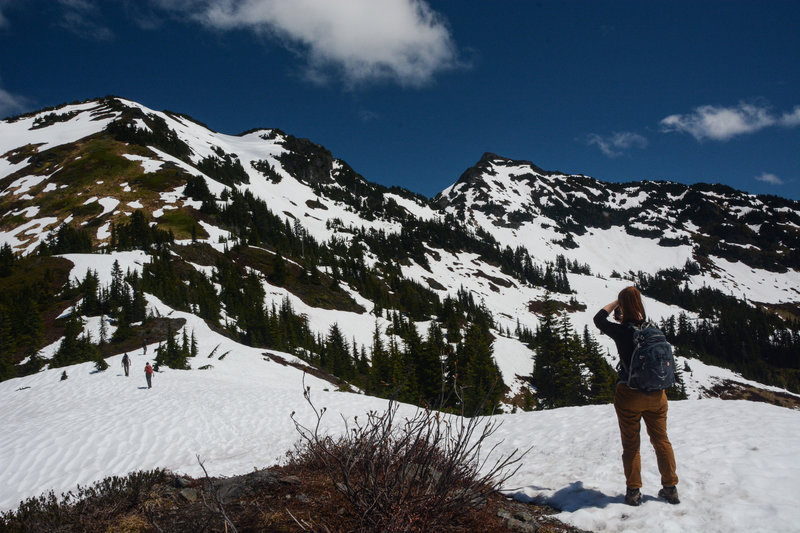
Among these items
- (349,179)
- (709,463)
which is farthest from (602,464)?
(349,179)

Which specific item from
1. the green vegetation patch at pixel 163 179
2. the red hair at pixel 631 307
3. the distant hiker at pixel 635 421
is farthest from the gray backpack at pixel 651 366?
the green vegetation patch at pixel 163 179

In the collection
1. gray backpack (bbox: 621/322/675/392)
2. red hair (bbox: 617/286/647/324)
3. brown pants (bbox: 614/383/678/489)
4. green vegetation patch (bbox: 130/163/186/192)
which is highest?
green vegetation patch (bbox: 130/163/186/192)

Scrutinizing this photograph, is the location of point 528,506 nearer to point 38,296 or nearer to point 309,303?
point 38,296

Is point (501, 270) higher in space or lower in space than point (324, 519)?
higher

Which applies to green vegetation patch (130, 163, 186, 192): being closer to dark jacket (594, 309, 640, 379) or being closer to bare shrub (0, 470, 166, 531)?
bare shrub (0, 470, 166, 531)

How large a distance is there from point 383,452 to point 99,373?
76.5 feet

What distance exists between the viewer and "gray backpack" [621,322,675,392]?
410 centimetres

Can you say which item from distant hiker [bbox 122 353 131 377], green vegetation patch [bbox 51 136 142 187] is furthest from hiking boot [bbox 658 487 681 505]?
green vegetation patch [bbox 51 136 142 187]

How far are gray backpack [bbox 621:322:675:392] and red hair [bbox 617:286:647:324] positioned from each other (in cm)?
30

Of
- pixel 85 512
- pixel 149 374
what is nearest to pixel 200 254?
pixel 149 374

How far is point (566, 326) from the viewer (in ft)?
107

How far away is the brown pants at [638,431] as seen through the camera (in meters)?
4.18

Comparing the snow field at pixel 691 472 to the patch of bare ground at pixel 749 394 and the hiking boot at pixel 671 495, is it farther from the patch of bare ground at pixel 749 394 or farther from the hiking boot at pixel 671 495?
the patch of bare ground at pixel 749 394

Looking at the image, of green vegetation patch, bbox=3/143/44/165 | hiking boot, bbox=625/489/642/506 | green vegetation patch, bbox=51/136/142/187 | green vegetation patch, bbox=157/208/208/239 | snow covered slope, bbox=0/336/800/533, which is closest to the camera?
snow covered slope, bbox=0/336/800/533
